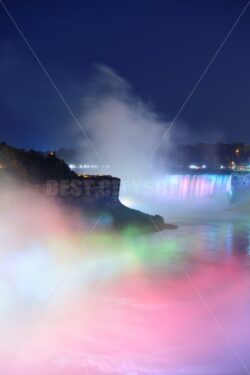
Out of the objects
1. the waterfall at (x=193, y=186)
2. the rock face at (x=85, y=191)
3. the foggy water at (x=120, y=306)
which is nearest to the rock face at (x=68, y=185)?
the rock face at (x=85, y=191)

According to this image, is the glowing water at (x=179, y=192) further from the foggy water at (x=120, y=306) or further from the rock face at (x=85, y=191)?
the foggy water at (x=120, y=306)

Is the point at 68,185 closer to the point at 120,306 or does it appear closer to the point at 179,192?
the point at 120,306

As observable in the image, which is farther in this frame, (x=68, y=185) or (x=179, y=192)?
(x=179, y=192)

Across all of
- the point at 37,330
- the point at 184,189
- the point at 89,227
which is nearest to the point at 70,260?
the point at 89,227

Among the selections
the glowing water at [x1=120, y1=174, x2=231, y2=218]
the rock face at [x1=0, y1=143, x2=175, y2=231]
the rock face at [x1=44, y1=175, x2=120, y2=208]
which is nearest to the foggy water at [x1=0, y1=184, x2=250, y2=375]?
the rock face at [x1=44, y1=175, x2=120, y2=208]

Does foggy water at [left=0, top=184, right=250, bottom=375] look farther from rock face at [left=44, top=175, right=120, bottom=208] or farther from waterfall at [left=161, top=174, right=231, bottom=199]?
waterfall at [left=161, top=174, right=231, bottom=199]

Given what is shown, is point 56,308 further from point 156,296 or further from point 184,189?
point 184,189

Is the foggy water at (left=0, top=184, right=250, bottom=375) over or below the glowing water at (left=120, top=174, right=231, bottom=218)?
below

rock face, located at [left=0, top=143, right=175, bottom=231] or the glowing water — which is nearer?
rock face, located at [left=0, top=143, right=175, bottom=231]

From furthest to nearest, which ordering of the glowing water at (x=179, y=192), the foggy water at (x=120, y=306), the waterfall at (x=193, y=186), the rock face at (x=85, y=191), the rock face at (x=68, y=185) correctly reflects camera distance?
→ 1. the waterfall at (x=193, y=186)
2. the glowing water at (x=179, y=192)
3. the rock face at (x=85, y=191)
4. the rock face at (x=68, y=185)
5. the foggy water at (x=120, y=306)

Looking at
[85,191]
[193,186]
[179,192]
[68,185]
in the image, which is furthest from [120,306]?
[193,186]
